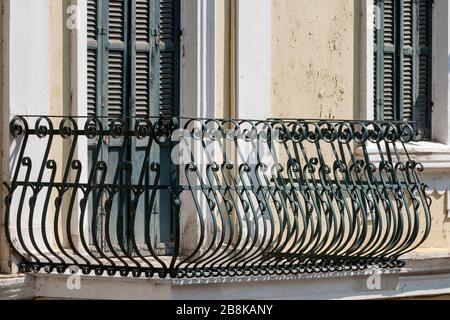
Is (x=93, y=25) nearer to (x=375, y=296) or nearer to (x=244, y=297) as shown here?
(x=244, y=297)

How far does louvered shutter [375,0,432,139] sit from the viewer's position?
613 inches

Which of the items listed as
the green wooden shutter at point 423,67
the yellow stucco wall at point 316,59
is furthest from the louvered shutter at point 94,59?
the green wooden shutter at point 423,67

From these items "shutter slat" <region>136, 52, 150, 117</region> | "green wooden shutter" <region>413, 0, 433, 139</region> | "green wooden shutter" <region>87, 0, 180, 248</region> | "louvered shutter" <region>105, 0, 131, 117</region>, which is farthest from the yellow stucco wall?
"louvered shutter" <region>105, 0, 131, 117</region>

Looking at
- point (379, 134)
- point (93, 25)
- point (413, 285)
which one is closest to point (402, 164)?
point (379, 134)

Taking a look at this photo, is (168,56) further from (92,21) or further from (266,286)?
(266,286)

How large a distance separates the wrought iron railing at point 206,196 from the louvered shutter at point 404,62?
56 cm

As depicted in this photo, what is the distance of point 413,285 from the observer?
15.5 m

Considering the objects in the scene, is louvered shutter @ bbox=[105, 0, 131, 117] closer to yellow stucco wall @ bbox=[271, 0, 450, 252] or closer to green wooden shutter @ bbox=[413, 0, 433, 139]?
yellow stucco wall @ bbox=[271, 0, 450, 252]

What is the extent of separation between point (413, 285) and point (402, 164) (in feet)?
4.36

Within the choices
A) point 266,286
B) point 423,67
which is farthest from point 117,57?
point 423,67

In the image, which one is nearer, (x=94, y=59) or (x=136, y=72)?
(x=94, y=59)

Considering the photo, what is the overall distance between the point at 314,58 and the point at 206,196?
220 centimetres

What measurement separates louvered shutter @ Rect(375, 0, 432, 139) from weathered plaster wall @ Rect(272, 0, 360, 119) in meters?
0.36

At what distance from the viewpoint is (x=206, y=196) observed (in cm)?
1316
